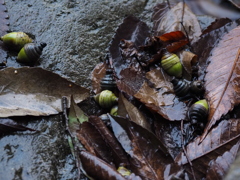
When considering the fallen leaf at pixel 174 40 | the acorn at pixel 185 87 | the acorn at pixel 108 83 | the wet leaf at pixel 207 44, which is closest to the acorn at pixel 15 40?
the acorn at pixel 108 83

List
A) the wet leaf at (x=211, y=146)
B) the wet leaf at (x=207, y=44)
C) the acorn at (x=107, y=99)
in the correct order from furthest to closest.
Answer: the wet leaf at (x=207, y=44) → the acorn at (x=107, y=99) → the wet leaf at (x=211, y=146)

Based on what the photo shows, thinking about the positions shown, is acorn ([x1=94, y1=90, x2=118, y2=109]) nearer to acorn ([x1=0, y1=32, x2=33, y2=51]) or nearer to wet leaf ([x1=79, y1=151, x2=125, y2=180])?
wet leaf ([x1=79, y1=151, x2=125, y2=180])

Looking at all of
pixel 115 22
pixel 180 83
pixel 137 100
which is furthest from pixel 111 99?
pixel 115 22

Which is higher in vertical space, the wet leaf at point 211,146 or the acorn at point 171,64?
the acorn at point 171,64

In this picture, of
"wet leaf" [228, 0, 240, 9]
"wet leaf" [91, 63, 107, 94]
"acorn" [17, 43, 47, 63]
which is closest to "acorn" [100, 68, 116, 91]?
"wet leaf" [91, 63, 107, 94]

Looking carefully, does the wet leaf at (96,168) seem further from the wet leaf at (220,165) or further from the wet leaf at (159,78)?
the wet leaf at (159,78)

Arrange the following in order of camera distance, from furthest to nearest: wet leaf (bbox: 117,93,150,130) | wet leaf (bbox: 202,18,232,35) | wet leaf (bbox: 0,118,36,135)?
wet leaf (bbox: 202,18,232,35), wet leaf (bbox: 117,93,150,130), wet leaf (bbox: 0,118,36,135)
